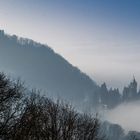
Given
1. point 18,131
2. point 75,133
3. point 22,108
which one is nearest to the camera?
point 18,131

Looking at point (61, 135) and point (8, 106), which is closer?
point (8, 106)

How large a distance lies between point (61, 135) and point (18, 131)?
8.46 metres

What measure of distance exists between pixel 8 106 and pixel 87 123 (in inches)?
560

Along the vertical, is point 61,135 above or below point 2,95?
below

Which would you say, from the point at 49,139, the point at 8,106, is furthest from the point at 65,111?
the point at 8,106

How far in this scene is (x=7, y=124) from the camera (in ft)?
145

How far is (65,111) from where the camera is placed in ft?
177

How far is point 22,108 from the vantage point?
47812 mm

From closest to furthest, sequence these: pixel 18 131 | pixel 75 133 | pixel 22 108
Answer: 1. pixel 18 131
2. pixel 22 108
3. pixel 75 133

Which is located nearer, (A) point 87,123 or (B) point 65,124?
(B) point 65,124

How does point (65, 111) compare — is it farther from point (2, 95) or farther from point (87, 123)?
point (2, 95)

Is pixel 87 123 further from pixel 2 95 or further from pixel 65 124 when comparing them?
pixel 2 95

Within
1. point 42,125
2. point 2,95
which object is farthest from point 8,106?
point 42,125

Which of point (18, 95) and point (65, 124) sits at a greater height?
point (18, 95)
